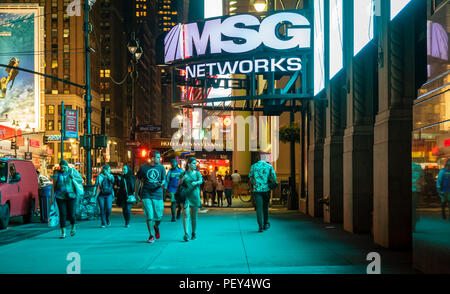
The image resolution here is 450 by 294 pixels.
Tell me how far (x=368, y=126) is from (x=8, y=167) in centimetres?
1042

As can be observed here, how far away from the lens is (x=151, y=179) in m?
11.6

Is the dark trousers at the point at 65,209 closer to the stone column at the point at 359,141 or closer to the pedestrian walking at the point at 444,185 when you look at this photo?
the stone column at the point at 359,141

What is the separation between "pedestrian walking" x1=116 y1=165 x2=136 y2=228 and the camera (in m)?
15.9

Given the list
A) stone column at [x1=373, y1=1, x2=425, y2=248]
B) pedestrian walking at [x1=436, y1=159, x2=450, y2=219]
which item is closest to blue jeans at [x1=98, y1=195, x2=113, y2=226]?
stone column at [x1=373, y1=1, x2=425, y2=248]

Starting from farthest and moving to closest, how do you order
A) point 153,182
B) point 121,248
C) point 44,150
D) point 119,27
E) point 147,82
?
point 147,82 < point 119,27 < point 44,150 < point 153,182 < point 121,248

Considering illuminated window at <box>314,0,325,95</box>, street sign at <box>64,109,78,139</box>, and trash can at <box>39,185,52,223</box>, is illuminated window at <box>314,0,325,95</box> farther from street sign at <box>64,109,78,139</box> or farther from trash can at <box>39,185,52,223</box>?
street sign at <box>64,109,78,139</box>

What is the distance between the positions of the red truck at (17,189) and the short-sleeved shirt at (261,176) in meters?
7.26

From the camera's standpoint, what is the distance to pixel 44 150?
243 ft

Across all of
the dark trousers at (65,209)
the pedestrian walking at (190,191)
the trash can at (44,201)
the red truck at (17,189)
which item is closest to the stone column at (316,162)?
the pedestrian walking at (190,191)

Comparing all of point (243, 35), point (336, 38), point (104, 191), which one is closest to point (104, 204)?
point (104, 191)

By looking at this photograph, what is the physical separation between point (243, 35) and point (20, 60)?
54621 mm

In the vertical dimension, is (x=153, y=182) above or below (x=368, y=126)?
below

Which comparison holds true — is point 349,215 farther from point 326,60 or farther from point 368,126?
point 326,60
